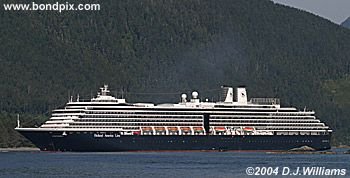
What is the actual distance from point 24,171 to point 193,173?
20.0m

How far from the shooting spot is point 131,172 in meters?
145

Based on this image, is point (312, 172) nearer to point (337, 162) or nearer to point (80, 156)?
point (337, 162)

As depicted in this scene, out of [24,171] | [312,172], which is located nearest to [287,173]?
[312,172]

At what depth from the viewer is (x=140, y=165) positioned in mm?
162500

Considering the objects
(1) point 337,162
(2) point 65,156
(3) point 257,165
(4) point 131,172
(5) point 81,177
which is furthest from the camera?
(2) point 65,156

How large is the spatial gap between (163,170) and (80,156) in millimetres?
44789

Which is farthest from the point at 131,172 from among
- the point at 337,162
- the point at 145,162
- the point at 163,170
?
the point at 337,162

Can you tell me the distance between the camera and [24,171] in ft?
491

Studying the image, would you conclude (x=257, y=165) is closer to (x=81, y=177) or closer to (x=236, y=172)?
(x=236, y=172)

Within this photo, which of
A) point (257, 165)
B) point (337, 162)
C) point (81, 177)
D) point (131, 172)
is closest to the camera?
point (81, 177)

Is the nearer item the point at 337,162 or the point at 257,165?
the point at 257,165

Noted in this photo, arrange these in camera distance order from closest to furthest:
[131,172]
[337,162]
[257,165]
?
[131,172] < [257,165] < [337,162]

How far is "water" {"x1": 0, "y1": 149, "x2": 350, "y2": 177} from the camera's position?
14325 centimetres

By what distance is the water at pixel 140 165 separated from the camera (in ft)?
470
